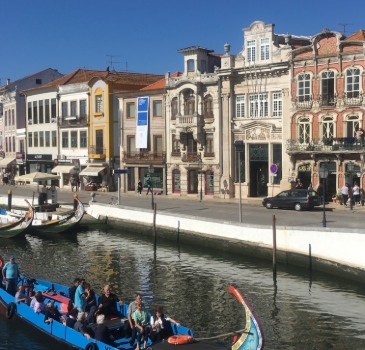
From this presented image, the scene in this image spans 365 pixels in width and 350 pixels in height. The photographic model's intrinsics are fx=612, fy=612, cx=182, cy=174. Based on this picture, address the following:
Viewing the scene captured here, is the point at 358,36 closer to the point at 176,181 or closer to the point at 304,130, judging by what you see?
the point at 304,130

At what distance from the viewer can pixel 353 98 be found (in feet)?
138

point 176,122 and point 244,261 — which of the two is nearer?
point 244,261

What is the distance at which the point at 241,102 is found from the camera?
49.0 metres

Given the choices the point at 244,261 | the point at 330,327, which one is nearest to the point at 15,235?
the point at 244,261

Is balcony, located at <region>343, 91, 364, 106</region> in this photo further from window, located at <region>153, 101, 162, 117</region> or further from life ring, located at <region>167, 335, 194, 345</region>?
life ring, located at <region>167, 335, 194, 345</region>

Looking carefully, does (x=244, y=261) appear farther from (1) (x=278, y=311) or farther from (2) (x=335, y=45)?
(2) (x=335, y=45)

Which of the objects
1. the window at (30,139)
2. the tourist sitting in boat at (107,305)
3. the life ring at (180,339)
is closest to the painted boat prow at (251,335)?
the life ring at (180,339)

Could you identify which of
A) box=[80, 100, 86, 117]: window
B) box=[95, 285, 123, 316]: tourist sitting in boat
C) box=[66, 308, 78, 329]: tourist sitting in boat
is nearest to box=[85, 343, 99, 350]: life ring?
box=[66, 308, 78, 329]: tourist sitting in boat

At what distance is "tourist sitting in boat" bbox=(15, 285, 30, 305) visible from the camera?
71.2ft

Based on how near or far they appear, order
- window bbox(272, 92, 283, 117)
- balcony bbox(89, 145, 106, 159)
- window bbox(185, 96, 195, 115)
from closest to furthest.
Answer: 1. window bbox(272, 92, 283, 117)
2. window bbox(185, 96, 195, 115)
3. balcony bbox(89, 145, 106, 159)

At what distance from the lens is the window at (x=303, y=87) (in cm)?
4452

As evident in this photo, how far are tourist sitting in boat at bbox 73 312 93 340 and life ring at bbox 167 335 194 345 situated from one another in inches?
107

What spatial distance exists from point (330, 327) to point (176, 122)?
33863 millimetres

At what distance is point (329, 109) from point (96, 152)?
25.7 m
